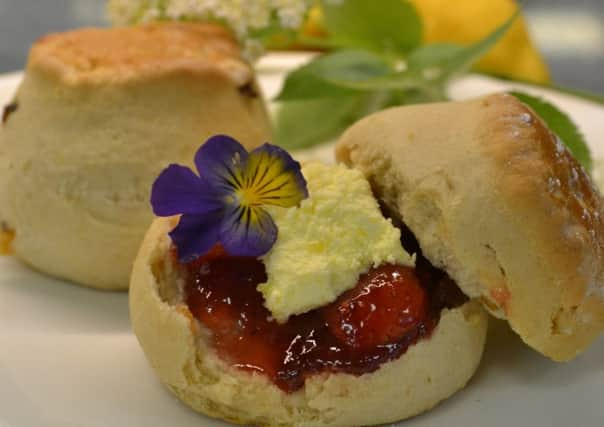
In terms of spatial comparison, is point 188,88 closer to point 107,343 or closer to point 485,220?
point 107,343

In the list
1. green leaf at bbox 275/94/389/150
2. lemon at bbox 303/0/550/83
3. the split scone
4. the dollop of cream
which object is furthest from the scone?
lemon at bbox 303/0/550/83

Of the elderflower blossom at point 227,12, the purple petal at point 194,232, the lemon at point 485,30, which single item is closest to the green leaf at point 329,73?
the elderflower blossom at point 227,12

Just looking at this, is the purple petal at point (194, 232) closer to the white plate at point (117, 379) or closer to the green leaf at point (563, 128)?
the white plate at point (117, 379)

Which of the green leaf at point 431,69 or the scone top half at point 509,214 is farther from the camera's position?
the green leaf at point 431,69

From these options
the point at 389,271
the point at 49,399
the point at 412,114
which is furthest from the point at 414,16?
the point at 49,399

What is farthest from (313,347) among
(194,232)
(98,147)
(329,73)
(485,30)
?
(485,30)

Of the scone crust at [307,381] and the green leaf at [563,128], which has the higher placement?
the scone crust at [307,381]

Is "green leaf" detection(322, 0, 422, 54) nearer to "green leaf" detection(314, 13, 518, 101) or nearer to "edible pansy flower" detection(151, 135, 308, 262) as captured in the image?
"green leaf" detection(314, 13, 518, 101)
